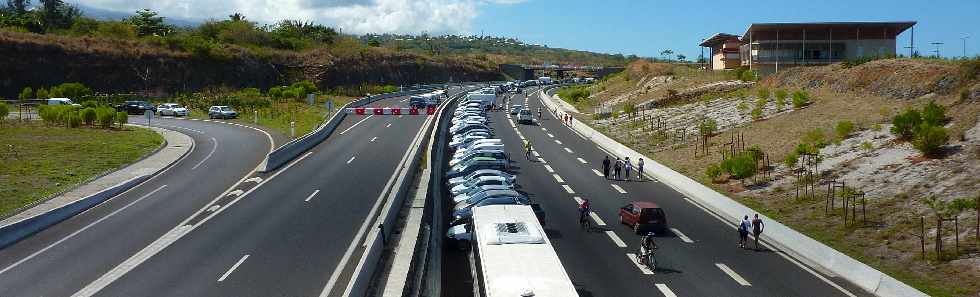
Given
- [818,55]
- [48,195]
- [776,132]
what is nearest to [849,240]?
[776,132]

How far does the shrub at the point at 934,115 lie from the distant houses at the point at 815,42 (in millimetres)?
39652

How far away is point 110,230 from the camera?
90.1 feet

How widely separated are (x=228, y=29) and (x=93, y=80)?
54.7 meters

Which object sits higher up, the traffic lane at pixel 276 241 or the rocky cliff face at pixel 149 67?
the rocky cliff face at pixel 149 67

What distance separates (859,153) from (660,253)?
18.3 metres

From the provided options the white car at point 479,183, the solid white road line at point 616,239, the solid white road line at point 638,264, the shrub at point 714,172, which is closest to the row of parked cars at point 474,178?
the white car at point 479,183

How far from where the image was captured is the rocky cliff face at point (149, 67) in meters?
92.2

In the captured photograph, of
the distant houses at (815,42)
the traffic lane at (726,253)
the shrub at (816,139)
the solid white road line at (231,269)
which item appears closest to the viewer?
the solid white road line at (231,269)

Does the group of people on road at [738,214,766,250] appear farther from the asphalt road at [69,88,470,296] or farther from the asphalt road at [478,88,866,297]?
the asphalt road at [69,88,470,296]

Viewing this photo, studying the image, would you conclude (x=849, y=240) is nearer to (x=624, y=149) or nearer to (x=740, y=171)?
(x=740, y=171)

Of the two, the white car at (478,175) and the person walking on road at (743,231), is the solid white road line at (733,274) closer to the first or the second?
the person walking on road at (743,231)

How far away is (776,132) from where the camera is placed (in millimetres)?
50500

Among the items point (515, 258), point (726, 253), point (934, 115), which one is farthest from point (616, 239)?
point (934, 115)

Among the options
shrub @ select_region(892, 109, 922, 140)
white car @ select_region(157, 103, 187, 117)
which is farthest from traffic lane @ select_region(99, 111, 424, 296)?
white car @ select_region(157, 103, 187, 117)
